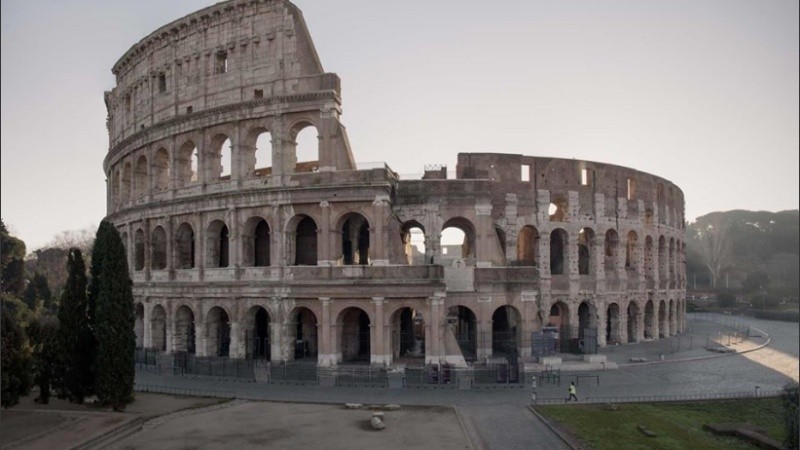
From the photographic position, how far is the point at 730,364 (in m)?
32.3

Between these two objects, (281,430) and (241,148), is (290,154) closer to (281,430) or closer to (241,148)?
(241,148)

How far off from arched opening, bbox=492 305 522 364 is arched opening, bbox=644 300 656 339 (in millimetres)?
14528

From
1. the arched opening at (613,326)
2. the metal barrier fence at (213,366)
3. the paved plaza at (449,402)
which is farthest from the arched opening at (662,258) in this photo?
the metal barrier fence at (213,366)

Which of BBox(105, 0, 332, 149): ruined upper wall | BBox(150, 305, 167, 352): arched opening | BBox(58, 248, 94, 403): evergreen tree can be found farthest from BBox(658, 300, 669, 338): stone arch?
BBox(58, 248, 94, 403): evergreen tree

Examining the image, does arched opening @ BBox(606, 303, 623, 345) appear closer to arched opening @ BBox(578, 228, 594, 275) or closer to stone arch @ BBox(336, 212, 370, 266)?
arched opening @ BBox(578, 228, 594, 275)

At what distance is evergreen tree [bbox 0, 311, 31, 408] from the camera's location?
779 inches

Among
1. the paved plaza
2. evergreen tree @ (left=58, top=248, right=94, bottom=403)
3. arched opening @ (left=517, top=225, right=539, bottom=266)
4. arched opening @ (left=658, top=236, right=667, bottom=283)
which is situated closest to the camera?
the paved plaza

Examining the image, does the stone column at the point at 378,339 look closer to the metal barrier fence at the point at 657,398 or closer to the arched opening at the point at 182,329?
the metal barrier fence at the point at 657,398

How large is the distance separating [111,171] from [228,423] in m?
27.7

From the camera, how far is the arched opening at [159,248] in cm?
3425

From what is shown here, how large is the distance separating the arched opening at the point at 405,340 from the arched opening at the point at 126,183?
20042mm

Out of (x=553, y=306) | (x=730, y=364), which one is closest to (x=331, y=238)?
(x=553, y=306)

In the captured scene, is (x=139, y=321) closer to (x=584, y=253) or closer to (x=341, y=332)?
(x=341, y=332)

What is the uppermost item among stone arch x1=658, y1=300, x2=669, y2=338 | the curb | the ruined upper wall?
the ruined upper wall
